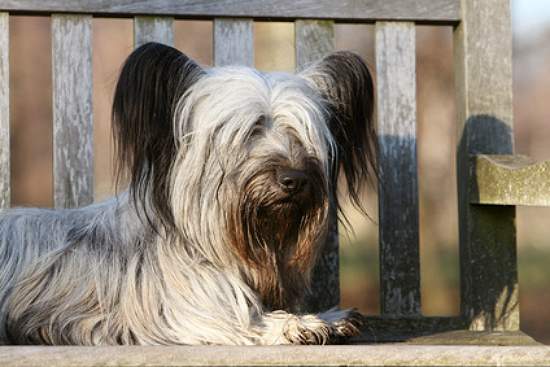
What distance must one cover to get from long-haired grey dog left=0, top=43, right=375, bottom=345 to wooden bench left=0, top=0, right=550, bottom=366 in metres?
0.53

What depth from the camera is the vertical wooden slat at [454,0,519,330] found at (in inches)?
160

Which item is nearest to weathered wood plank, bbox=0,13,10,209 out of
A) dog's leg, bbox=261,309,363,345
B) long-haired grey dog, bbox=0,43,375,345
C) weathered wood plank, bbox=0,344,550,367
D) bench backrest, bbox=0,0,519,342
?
bench backrest, bbox=0,0,519,342

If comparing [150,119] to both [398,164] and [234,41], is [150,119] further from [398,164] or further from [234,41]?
[398,164]

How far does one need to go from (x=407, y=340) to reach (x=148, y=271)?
802 mm

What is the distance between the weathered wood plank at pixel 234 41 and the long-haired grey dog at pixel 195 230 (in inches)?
20.1

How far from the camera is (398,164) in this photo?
4.20 meters

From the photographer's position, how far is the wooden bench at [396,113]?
13.2 ft

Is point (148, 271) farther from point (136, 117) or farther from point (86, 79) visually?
point (86, 79)

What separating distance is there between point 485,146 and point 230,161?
1.12 m

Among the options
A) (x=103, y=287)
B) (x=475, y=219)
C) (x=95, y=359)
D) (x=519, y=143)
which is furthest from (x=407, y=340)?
(x=519, y=143)

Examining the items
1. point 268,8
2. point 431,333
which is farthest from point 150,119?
point 431,333

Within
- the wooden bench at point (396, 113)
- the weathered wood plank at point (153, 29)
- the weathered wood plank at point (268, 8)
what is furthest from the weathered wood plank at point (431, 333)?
the weathered wood plank at point (153, 29)

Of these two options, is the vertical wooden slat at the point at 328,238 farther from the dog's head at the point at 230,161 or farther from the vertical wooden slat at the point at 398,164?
the dog's head at the point at 230,161

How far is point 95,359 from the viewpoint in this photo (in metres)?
2.55
